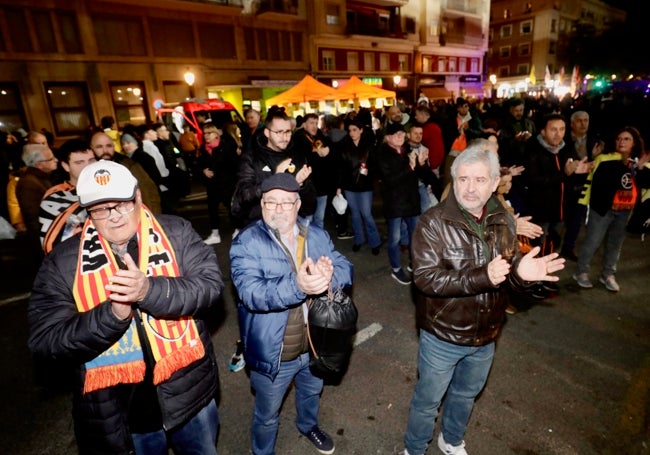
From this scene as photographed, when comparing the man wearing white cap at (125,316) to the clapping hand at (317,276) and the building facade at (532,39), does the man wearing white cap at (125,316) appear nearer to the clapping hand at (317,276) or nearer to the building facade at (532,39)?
the clapping hand at (317,276)

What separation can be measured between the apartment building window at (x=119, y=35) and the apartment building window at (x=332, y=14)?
12798mm

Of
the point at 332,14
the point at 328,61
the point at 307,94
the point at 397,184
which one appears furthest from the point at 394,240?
the point at 332,14

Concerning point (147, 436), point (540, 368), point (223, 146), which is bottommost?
point (540, 368)

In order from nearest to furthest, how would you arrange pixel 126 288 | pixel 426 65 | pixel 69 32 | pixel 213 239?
pixel 126 288
pixel 213 239
pixel 69 32
pixel 426 65

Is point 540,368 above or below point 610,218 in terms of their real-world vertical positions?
below

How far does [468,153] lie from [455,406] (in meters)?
1.72

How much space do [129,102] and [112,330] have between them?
2069 centimetres

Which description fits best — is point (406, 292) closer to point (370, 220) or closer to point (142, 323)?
point (370, 220)

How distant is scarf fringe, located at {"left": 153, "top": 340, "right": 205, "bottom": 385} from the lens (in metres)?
1.82

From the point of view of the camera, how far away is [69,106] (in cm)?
1731

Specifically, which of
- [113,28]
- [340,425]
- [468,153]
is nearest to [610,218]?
[468,153]

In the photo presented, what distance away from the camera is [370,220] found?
6.11 m

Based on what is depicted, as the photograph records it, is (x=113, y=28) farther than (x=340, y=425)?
Yes

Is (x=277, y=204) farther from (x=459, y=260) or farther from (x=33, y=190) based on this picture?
(x=33, y=190)
